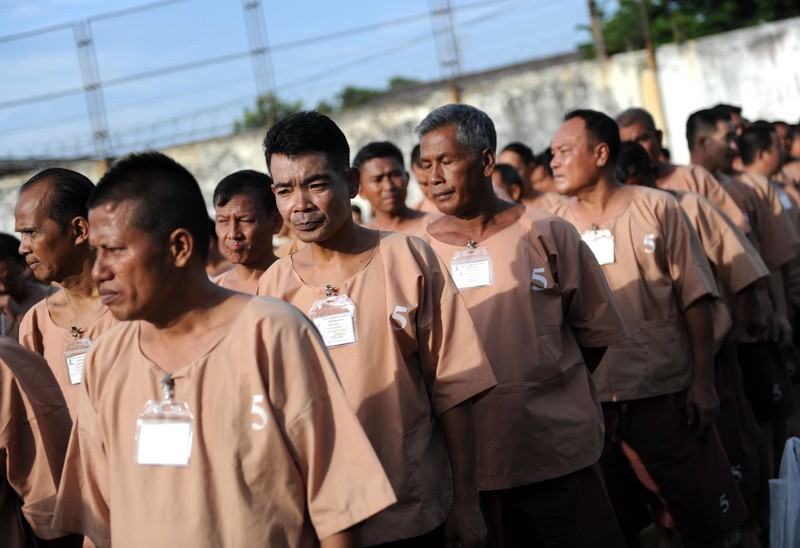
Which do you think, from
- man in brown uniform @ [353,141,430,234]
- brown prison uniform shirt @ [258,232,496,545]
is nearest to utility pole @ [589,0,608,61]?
man in brown uniform @ [353,141,430,234]

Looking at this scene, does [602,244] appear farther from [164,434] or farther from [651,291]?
[164,434]

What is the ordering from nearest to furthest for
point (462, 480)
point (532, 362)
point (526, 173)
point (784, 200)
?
point (462, 480)
point (532, 362)
point (784, 200)
point (526, 173)

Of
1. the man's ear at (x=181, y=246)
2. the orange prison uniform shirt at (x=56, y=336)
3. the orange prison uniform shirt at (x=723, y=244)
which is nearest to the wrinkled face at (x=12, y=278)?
the orange prison uniform shirt at (x=56, y=336)

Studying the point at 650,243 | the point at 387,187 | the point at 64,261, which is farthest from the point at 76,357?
the point at 387,187

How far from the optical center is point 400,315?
3.60m

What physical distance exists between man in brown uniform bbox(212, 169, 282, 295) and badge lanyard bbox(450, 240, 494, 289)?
1.27 meters

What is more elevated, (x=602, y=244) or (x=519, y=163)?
(x=519, y=163)

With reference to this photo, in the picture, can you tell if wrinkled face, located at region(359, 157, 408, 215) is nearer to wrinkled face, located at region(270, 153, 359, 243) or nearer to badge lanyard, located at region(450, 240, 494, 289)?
badge lanyard, located at region(450, 240, 494, 289)

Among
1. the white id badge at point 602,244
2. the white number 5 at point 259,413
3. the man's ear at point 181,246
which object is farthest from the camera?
the white id badge at point 602,244

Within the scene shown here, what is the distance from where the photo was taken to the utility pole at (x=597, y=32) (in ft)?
55.7

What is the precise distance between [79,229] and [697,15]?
24449 mm

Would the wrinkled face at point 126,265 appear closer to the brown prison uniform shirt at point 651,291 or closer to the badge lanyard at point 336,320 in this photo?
the badge lanyard at point 336,320

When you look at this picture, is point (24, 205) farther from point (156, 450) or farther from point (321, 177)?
point (156, 450)

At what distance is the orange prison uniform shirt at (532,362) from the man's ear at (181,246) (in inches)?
74.1
